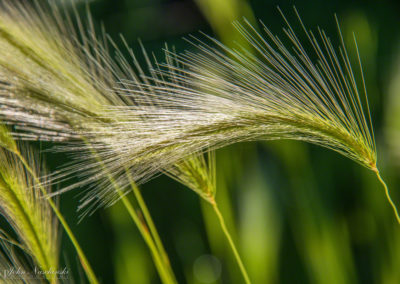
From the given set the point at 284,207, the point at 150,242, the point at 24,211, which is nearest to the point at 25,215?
the point at 24,211

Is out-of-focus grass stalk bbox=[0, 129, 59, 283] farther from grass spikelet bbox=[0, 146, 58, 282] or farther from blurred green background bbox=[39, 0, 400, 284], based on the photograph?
blurred green background bbox=[39, 0, 400, 284]

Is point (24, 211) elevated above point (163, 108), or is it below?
below

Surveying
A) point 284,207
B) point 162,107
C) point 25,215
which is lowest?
point 284,207

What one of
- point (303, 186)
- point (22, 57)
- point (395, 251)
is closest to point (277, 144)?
point (303, 186)

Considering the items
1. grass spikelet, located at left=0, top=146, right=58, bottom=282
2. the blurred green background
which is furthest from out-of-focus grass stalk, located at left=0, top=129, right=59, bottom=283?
the blurred green background

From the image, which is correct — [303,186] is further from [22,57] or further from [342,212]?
[22,57]

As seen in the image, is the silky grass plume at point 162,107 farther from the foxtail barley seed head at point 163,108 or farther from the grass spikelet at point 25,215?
the grass spikelet at point 25,215

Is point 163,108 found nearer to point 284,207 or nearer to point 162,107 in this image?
point 162,107

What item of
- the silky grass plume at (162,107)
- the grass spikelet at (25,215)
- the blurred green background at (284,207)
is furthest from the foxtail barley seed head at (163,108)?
the blurred green background at (284,207)

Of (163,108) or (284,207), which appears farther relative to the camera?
(284,207)

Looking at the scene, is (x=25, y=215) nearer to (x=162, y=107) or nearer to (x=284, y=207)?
(x=162, y=107)
